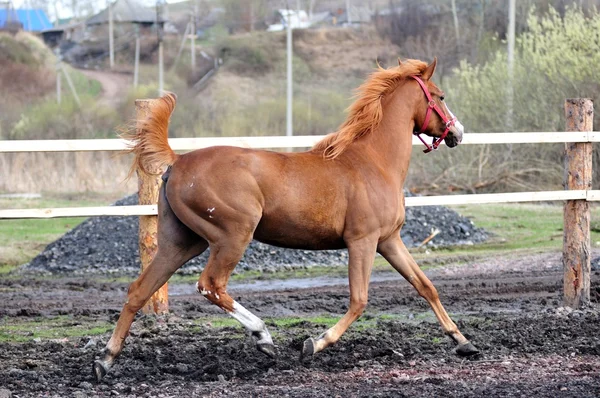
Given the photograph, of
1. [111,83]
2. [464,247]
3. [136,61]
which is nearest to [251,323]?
[464,247]

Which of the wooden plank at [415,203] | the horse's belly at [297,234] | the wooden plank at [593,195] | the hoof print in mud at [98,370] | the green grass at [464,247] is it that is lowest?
the green grass at [464,247]

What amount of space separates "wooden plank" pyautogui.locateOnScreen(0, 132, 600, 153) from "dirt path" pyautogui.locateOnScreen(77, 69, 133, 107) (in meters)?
37.7

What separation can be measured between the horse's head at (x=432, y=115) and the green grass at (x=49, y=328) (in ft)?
11.2

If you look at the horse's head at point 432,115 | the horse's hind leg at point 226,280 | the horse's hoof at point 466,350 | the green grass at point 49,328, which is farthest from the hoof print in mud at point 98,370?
the horse's head at point 432,115

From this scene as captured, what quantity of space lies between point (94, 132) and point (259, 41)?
74.5 ft

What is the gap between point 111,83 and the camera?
176ft

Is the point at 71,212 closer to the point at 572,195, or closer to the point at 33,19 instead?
the point at 572,195

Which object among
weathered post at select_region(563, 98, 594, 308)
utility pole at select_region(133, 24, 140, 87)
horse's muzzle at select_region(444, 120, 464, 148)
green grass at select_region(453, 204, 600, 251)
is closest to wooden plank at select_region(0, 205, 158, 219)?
horse's muzzle at select_region(444, 120, 464, 148)

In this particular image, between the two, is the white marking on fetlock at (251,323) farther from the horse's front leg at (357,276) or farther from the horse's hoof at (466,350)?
the horse's hoof at (466,350)

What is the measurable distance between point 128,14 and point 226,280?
2625 inches

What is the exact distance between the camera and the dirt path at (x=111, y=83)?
47.3 m

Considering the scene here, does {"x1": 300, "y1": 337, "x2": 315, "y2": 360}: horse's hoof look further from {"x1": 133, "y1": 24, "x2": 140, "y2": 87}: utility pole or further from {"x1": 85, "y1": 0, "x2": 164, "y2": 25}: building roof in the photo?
{"x1": 85, "y1": 0, "x2": 164, "y2": 25}: building roof

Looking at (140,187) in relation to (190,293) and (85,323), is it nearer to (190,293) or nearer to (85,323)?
(85,323)

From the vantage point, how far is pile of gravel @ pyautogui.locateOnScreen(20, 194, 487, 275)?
506 inches
